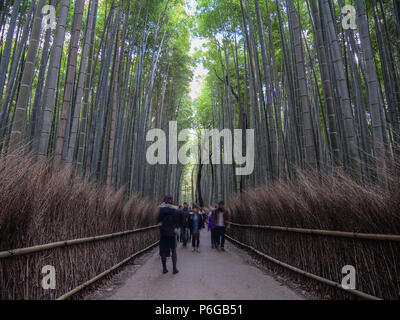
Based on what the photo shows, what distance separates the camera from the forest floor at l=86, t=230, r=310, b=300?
2.50 meters

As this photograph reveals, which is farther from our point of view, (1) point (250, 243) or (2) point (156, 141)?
(2) point (156, 141)

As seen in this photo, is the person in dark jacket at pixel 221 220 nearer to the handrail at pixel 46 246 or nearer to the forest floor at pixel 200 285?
the forest floor at pixel 200 285

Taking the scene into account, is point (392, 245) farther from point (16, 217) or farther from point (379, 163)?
point (16, 217)

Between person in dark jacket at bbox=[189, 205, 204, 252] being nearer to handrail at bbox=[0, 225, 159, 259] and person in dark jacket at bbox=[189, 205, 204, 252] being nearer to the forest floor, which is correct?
the forest floor

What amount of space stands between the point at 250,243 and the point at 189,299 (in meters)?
3.40

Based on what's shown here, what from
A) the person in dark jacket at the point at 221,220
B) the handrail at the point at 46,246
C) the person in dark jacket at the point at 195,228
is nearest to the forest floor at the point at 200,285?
the handrail at the point at 46,246

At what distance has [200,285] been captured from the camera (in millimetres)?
2914

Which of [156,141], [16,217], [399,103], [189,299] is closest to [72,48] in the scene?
[16,217]

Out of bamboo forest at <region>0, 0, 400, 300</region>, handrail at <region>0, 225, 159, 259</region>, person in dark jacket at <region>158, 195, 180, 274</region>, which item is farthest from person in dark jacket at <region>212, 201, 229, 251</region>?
handrail at <region>0, 225, 159, 259</region>

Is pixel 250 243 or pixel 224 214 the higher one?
pixel 224 214

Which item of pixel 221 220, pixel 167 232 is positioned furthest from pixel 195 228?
pixel 167 232

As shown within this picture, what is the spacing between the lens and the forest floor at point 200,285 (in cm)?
250

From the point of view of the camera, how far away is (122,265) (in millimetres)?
3916
